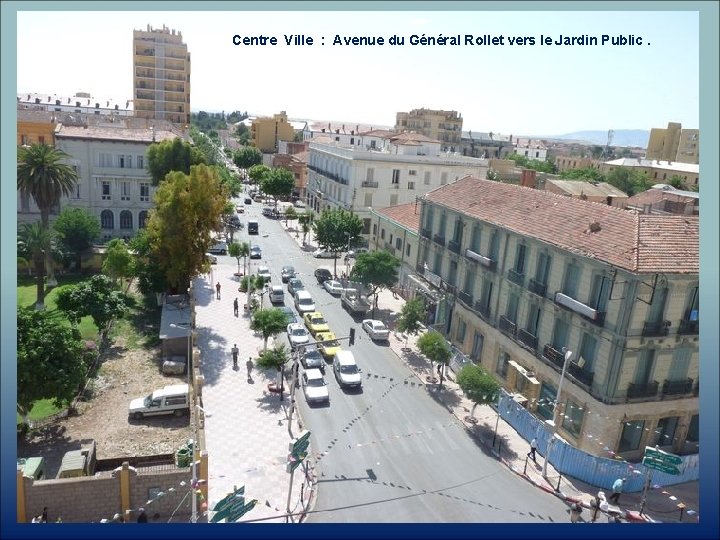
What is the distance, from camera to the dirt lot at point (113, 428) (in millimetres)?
25391

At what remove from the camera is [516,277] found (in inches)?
1253

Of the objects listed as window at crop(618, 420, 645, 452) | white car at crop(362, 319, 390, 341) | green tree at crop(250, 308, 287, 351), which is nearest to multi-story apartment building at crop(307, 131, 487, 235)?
white car at crop(362, 319, 390, 341)

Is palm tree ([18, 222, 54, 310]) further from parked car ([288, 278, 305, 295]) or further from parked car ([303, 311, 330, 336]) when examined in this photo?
parked car ([303, 311, 330, 336])

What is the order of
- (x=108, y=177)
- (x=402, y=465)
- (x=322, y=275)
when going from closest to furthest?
(x=402, y=465), (x=322, y=275), (x=108, y=177)

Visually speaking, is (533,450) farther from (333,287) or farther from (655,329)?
(333,287)

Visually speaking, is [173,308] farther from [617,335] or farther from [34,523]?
[617,335]

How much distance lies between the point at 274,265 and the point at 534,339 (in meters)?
31.7

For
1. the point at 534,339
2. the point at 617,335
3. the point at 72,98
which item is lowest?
the point at 534,339

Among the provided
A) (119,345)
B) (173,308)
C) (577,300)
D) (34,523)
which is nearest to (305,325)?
(173,308)

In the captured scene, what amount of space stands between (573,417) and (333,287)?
2539 centimetres

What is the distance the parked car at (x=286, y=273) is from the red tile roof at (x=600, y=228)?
1955cm

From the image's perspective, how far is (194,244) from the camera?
40.1 metres

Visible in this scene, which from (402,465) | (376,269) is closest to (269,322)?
(376,269)

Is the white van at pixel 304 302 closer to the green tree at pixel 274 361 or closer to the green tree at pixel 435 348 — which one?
the green tree at pixel 274 361
